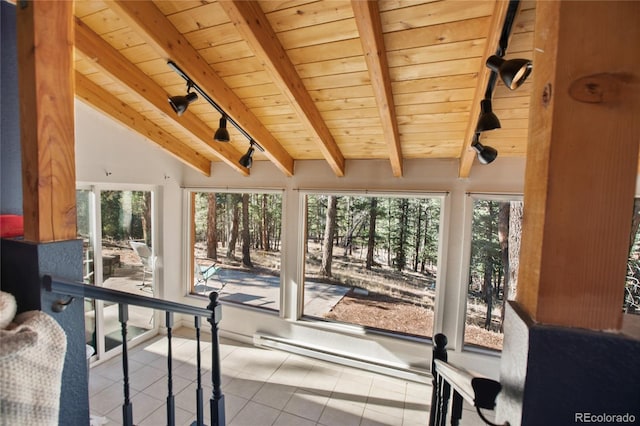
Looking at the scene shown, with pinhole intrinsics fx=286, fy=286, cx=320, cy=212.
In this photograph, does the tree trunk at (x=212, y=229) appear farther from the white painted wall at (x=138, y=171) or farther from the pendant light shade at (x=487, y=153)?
the pendant light shade at (x=487, y=153)

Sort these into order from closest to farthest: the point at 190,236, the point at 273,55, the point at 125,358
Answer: the point at 125,358 → the point at 273,55 → the point at 190,236

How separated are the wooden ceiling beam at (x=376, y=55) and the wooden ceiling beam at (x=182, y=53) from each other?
3.75 ft

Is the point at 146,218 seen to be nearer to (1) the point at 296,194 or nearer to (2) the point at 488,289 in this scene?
(1) the point at 296,194

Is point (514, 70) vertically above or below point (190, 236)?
above

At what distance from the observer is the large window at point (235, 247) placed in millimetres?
4262

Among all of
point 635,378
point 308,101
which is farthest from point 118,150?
point 635,378

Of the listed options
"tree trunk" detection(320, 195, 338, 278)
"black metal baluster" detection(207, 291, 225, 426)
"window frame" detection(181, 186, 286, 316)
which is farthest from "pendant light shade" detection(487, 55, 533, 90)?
"tree trunk" detection(320, 195, 338, 278)

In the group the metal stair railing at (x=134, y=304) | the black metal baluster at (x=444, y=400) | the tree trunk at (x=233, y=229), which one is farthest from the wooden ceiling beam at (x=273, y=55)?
the tree trunk at (x=233, y=229)

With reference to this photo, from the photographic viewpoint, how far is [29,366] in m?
0.69

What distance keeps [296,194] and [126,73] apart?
202 cm

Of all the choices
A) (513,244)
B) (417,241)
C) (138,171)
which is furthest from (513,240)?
(138,171)

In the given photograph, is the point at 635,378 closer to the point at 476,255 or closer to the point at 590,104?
the point at 590,104

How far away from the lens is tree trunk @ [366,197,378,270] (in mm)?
4154

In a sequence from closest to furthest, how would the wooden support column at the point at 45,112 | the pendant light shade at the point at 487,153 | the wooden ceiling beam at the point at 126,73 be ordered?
the wooden support column at the point at 45,112 → the wooden ceiling beam at the point at 126,73 → the pendant light shade at the point at 487,153
